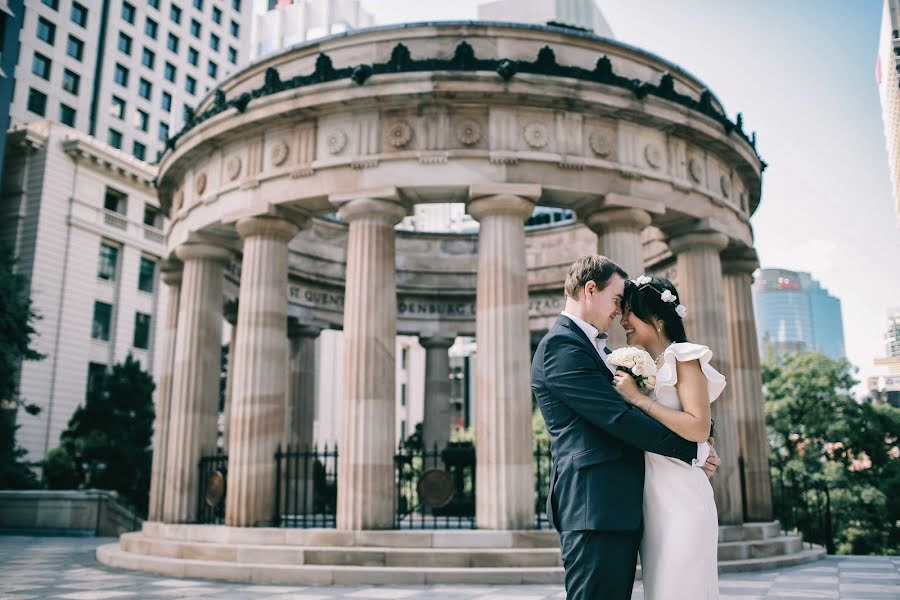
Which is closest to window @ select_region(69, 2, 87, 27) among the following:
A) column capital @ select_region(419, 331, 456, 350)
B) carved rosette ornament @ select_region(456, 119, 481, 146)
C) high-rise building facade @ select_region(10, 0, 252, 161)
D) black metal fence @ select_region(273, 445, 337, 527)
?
high-rise building facade @ select_region(10, 0, 252, 161)

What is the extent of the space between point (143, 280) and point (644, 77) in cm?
4860

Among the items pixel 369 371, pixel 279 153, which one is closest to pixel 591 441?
pixel 369 371

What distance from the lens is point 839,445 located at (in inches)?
1710

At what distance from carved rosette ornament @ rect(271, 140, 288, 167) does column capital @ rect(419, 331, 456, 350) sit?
12190 mm

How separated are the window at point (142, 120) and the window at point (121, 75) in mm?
2733

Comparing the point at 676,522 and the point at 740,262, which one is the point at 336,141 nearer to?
the point at 740,262

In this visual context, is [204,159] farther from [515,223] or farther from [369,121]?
[515,223]

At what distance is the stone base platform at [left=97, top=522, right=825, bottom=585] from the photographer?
47.4 feet

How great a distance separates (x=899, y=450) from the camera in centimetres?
4381

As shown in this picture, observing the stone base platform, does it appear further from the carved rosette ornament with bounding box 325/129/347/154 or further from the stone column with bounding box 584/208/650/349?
the carved rosette ornament with bounding box 325/129/347/154

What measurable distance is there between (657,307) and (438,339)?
82.0 feet

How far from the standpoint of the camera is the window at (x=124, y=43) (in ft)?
225

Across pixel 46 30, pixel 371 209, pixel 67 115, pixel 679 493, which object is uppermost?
pixel 46 30

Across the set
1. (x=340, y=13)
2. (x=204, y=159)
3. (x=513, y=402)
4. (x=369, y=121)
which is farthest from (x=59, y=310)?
(x=340, y=13)
